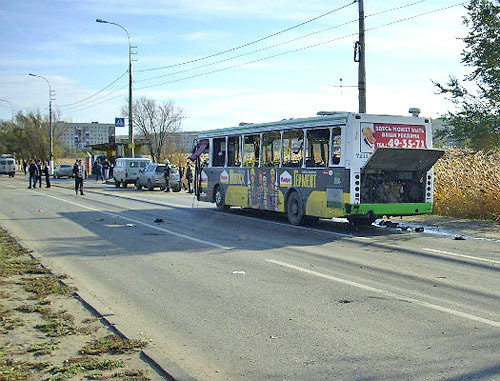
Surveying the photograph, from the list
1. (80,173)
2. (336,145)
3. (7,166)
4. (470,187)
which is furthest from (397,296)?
(7,166)

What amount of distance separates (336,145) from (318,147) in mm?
811

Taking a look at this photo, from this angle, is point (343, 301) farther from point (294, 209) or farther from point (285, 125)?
point (285, 125)

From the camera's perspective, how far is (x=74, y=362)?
5.45 meters

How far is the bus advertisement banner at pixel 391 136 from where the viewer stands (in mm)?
15398

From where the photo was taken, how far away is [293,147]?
17.6 meters

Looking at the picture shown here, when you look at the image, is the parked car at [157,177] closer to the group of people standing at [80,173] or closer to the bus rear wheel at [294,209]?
the group of people standing at [80,173]

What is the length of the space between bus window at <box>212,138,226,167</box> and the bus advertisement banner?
23.9ft

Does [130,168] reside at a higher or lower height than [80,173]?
higher

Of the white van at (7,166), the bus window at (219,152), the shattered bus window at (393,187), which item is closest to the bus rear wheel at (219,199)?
the bus window at (219,152)

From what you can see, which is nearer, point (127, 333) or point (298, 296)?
point (127, 333)

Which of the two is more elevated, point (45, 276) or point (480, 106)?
point (480, 106)

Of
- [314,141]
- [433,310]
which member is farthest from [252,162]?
[433,310]

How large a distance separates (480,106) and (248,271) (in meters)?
11.7

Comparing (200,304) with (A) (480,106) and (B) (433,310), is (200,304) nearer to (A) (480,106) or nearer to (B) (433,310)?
(B) (433,310)
